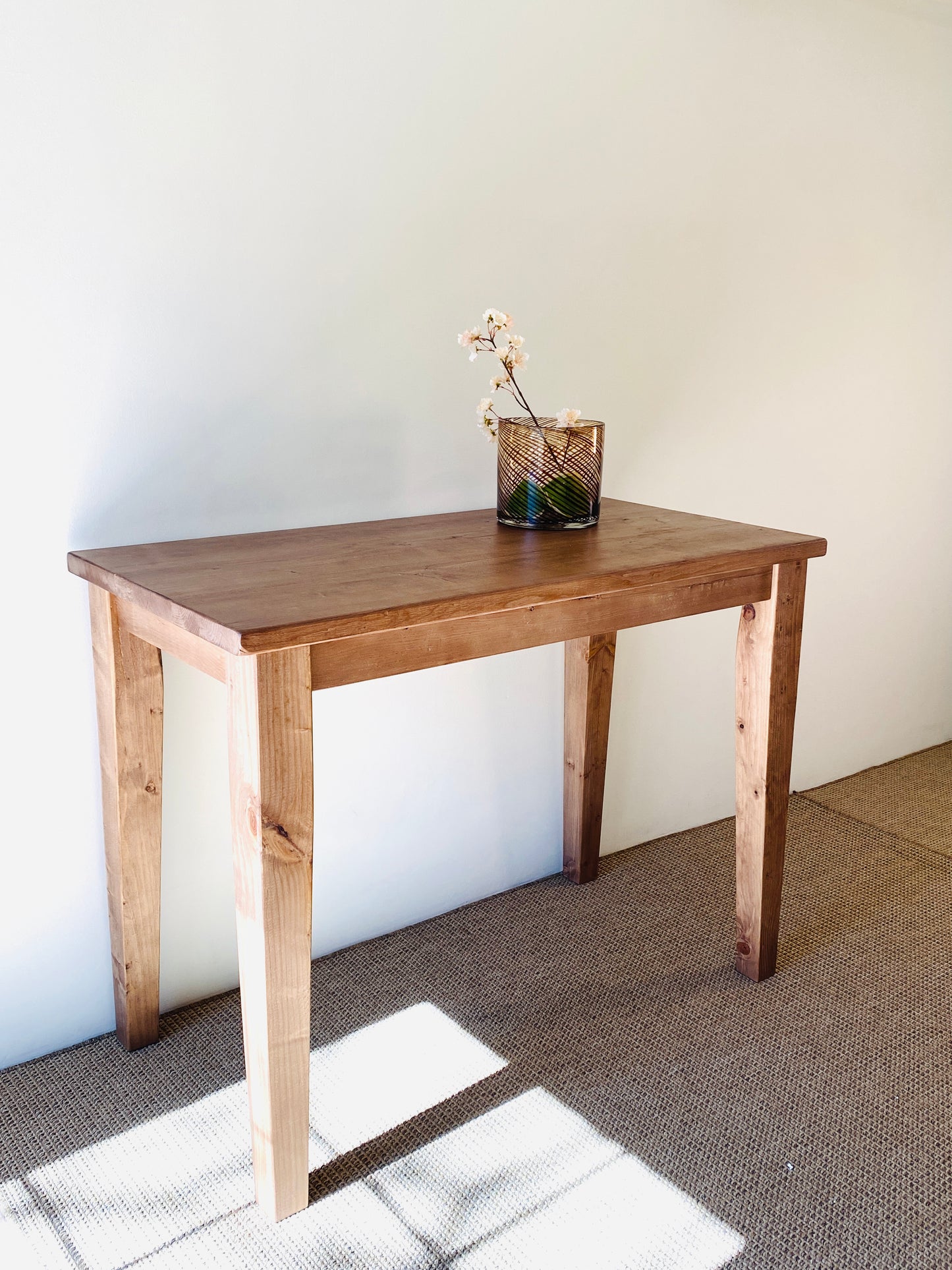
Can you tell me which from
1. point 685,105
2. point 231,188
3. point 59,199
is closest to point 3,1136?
point 59,199

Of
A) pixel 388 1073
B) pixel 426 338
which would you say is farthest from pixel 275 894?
pixel 426 338

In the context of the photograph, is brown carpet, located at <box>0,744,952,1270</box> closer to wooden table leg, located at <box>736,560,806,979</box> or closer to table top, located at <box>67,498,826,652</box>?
wooden table leg, located at <box>736,560,806,979</box>

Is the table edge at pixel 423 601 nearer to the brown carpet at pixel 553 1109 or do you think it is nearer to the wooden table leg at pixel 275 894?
the wooden table leg at pixel 275 894

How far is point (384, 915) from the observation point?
2.07m

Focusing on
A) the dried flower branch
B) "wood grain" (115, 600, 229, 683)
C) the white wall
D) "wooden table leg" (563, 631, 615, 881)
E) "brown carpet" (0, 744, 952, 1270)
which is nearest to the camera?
"wood grain" (115, 600, 229, 683)

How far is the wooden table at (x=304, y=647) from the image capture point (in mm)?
1244

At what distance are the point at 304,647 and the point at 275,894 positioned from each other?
0.98 ft

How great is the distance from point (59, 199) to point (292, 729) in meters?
0.82

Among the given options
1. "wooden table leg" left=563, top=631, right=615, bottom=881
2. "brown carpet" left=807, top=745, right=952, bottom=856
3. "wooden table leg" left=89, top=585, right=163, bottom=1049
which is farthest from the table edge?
"brown carpet" left=807, top=745, right=952, bottom=856

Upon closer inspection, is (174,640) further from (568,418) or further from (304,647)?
(568,418)

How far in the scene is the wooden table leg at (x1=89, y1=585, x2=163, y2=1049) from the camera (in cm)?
156

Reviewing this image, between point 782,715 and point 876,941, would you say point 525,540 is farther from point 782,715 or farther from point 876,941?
point 876,941

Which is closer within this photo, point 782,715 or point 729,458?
point 782,715

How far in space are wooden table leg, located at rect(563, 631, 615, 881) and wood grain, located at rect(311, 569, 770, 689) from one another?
1.52 ft
